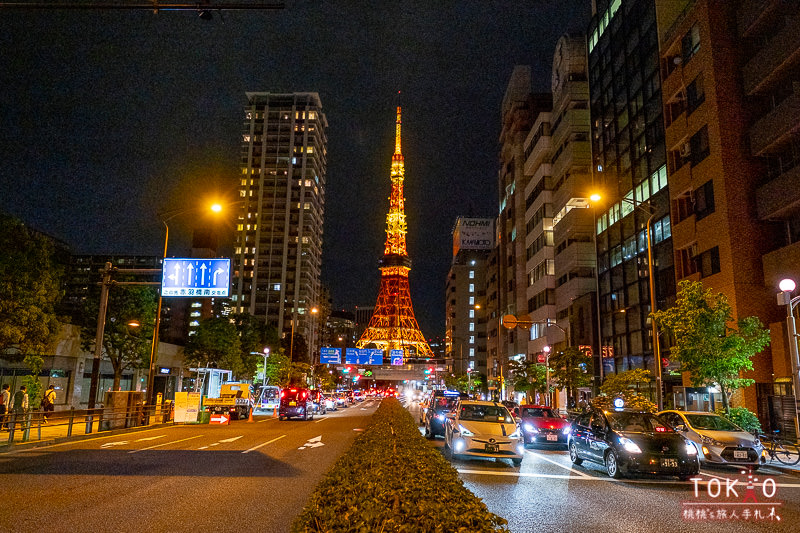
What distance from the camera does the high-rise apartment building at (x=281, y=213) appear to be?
5335 inches

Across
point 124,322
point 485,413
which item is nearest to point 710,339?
point 485,413

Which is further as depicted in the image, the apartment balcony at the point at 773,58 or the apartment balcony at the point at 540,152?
the apartment balcony at the point at 540,152

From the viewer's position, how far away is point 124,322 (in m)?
38.5

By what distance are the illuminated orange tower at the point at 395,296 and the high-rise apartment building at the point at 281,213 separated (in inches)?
721

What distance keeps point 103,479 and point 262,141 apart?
14127cm

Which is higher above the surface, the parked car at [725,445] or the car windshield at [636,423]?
the car windshield at [636,423]

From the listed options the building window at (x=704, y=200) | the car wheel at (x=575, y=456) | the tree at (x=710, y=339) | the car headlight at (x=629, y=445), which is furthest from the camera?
the building window at (x=704, y=200)

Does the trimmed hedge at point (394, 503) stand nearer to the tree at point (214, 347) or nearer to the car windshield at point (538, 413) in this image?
the car windshield at point (538, 413)

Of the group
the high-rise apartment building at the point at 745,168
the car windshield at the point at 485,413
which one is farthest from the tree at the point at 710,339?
the car windshield at the point at 485,413

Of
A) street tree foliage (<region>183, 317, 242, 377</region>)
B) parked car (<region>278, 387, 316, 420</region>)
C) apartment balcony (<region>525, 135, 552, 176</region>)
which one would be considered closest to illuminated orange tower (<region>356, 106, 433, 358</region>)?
apartment balcony (<region>525, 135, 552, 176</region>)

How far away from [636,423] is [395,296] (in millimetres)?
117705

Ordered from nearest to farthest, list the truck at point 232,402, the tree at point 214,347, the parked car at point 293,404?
1. the truck at point 232,402
2. the parked car at point 293,404
3. the tree at point 214,347

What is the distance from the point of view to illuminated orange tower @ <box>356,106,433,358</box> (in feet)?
418

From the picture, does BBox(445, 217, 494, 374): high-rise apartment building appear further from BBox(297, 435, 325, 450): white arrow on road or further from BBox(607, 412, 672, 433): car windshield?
BBox(607, 412, 672, 433): car windshield
